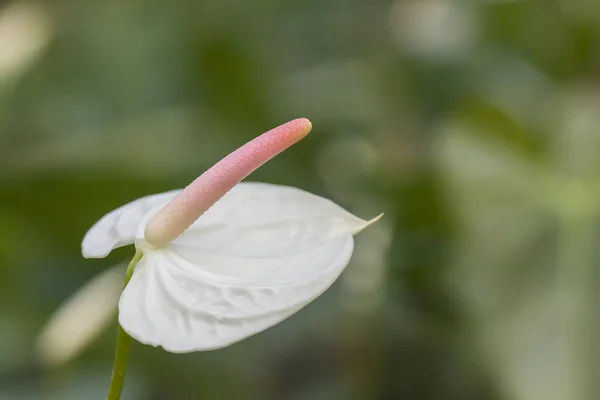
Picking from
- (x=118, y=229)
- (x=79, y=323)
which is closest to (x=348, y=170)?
(x=79, y=323)

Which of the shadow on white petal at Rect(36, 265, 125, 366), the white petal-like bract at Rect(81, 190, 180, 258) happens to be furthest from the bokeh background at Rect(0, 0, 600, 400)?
the white petal-like bract at Rect(81, 190, 180, 258)

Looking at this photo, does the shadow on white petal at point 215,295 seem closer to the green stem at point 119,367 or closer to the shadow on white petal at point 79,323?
the green stem at point 119,367

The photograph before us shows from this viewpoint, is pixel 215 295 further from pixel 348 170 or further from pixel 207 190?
pixel 348 170

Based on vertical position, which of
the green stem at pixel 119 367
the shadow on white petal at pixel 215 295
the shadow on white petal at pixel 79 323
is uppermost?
the shadow on white petal at pixel 215 295

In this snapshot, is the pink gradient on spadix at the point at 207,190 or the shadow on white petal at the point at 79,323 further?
the shadow on white petal at the point at 79,323

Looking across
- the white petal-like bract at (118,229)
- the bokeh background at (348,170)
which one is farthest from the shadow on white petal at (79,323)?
the white petal-like bract at (118,229)

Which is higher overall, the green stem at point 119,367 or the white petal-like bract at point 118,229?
the white petal-like bract at point 118,229

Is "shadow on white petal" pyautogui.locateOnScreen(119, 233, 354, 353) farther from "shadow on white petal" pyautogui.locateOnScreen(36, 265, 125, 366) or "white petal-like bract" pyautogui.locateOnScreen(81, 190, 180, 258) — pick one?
"shadow on white petal" pyautogui.locateOnScreen(36, 265, 125, 366)

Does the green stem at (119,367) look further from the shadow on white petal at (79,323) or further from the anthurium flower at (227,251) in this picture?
the shadow on white petal at (79,323)
